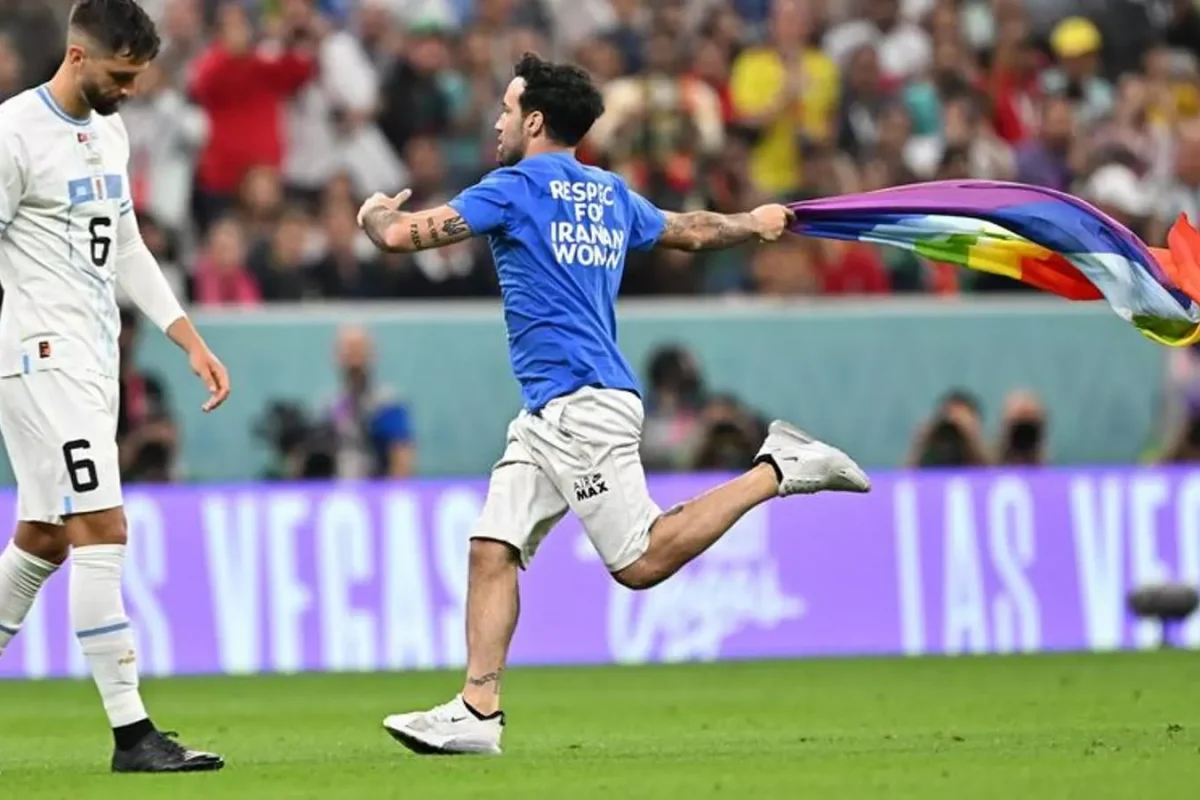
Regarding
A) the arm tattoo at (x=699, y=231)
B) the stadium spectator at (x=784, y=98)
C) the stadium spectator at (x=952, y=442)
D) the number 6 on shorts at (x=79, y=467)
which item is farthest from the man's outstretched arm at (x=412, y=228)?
the stadium spectator at (x=784, y=98)

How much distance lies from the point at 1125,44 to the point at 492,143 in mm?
6379

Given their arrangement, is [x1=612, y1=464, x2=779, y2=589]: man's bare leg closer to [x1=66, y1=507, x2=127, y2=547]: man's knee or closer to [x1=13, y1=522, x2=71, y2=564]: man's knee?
[x1=66, y1=507, x2=127, y2=547]: man's knee

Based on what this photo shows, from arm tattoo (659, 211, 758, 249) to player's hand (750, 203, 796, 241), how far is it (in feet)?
0.40

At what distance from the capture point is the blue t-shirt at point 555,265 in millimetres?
10227

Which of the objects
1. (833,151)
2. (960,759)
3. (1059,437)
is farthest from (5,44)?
(960,759)

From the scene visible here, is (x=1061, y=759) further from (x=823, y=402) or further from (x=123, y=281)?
(x=823, y=402)

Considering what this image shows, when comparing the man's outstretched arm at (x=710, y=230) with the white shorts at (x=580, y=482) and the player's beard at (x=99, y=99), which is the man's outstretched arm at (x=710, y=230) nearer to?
the white shorts at (x=580, y=482)

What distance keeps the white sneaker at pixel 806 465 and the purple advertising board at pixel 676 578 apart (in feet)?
24.1

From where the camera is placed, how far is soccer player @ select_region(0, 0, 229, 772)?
31.5 feet

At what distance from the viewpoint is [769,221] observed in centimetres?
1111

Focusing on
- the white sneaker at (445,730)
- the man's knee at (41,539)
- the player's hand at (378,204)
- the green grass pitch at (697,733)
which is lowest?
the green grass pitch at (697,733)

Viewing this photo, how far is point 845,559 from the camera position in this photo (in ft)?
60.1

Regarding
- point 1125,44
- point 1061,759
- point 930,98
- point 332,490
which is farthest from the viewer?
point 1125,44

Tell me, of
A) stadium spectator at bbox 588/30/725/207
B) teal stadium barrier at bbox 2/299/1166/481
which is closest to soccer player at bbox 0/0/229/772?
teal stadium barrier at bbox 2/299/1166/481
